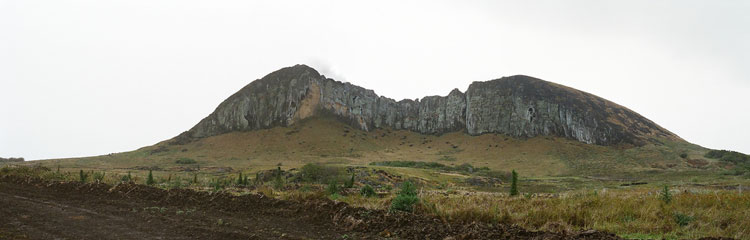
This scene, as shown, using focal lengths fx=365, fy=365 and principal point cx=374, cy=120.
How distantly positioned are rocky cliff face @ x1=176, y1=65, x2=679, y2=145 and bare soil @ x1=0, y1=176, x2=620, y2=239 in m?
103

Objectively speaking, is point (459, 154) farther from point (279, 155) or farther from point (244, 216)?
point (244, 216)

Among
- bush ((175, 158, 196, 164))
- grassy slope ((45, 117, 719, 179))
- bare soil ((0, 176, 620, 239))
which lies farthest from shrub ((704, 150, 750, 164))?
bush ((175, 158, 196, 164))

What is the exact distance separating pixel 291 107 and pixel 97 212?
109145mm

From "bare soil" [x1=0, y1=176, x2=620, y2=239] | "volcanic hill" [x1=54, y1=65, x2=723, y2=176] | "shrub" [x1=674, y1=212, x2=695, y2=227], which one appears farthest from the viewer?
"volcanic hill" [x1=54, y1=65, x2=723, y2=176]

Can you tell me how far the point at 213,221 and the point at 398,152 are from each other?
315ft

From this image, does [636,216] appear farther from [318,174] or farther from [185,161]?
[185,161]

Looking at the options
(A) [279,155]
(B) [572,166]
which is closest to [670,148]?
(B) [572,166]

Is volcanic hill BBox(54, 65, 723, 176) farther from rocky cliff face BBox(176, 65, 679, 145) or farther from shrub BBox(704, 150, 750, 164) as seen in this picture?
shrub BBox(704, 150, 750, 164)

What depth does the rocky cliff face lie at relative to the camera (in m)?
106

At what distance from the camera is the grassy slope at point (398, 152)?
7481cm

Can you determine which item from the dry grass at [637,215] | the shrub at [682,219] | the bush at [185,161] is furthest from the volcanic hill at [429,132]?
the shrub at [682,219]

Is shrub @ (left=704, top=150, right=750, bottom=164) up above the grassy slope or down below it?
below

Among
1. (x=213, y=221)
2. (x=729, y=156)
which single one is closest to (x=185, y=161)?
(x=213, y=221)

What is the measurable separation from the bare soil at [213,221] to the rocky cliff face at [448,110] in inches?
4061
